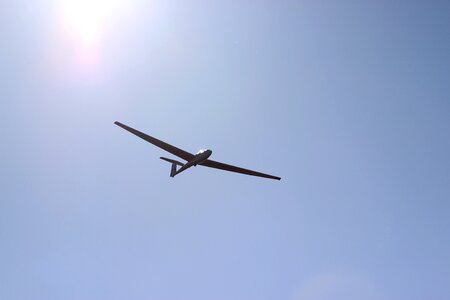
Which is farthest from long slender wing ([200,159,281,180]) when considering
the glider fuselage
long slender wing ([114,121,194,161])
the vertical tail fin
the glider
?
the vertical tail fin

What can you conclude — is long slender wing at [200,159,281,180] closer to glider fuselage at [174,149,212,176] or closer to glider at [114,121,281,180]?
glider at [114,121,281,180]

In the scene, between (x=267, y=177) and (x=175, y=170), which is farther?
(x=175, y=170)

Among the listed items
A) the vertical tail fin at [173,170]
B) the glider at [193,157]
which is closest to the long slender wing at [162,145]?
the glider at [193,157]

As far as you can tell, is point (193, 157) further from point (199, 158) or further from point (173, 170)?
point (173, 170)

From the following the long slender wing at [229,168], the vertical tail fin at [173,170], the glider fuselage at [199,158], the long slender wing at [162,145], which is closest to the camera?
the glider fuselage at [199,158]

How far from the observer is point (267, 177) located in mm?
62656

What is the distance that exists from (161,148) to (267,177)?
17.7 m

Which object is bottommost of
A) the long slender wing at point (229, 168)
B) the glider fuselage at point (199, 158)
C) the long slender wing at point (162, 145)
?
the glider fuselage at point (199, 158)

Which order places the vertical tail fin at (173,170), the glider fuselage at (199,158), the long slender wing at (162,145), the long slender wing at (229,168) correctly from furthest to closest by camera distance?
the vertical tail fin at (173,170) < the long slender wing at (229,168) < the long slender wing at (162,145) < the glider fuselage at (199,158)

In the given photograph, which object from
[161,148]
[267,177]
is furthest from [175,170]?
[267,177]

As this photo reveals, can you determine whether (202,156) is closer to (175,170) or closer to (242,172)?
(242,172)

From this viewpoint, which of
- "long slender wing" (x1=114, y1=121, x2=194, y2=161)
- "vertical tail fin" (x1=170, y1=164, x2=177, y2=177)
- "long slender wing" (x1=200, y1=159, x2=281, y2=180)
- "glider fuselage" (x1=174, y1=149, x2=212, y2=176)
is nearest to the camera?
"glider fuselage" (x1=174, y1=149, x2=212, y2=176)

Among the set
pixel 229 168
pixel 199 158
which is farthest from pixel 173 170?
pixel 199 158

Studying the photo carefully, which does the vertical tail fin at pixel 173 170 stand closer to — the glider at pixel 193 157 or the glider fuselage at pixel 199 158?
the glider at pixel 193 157
